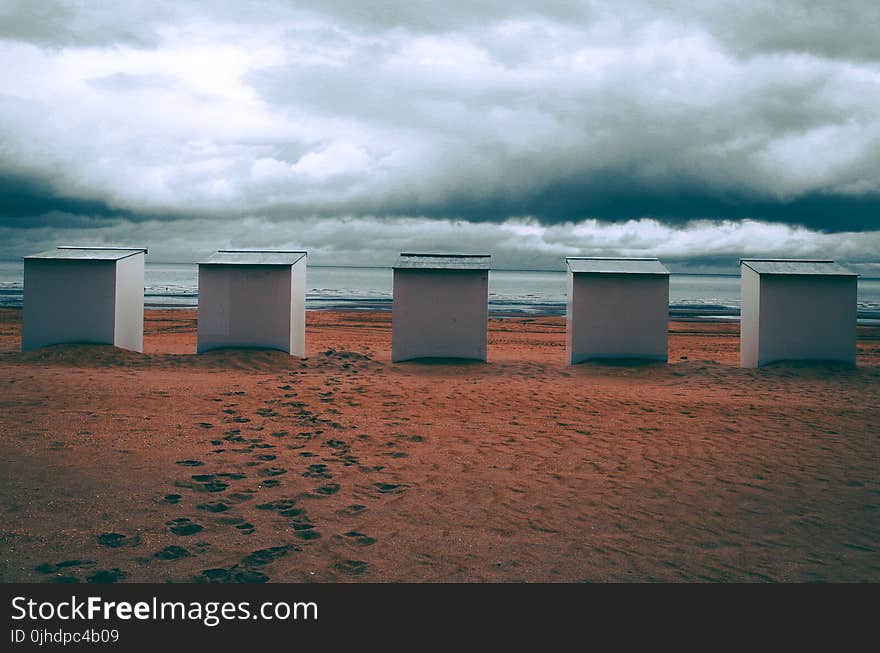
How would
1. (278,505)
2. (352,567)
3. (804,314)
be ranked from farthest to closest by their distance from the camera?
(804,314) < (278,505) < (352,567)

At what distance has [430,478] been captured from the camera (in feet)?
22.5

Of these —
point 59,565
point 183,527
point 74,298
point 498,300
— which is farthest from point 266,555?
point 498,300

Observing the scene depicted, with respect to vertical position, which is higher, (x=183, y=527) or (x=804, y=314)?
(x=804, y=314)

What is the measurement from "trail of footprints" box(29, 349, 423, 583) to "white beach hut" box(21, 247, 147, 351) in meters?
5.60

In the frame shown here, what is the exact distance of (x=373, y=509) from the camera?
5895mm

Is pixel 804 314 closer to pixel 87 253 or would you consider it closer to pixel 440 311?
pixel 440 311

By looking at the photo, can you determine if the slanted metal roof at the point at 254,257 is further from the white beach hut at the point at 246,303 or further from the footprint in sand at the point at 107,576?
the footprint in sand at the point at 107,576

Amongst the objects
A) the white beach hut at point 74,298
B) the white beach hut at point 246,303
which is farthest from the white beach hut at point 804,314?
the white beach hut at point 74,298

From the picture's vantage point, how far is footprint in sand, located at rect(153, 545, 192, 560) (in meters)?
4.75

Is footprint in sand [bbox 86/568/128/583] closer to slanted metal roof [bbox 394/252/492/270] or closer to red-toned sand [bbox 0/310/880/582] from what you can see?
red-toned sand [bbox 0/310/880/582]

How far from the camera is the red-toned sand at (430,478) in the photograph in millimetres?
4873

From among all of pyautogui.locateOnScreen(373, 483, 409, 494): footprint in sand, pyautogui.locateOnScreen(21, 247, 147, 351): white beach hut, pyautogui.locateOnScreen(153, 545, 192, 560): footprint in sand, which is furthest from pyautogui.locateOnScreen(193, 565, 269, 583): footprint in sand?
pyautogui.locateOnScreen(21, 247, 147, 351): white beach hut

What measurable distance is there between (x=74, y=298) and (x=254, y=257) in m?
3.88

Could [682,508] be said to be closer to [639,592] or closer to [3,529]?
[639,592]
